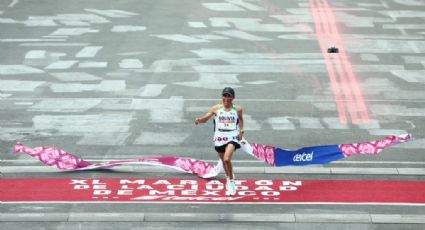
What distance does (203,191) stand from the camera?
18484 millimetres

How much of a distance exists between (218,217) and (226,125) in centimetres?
193

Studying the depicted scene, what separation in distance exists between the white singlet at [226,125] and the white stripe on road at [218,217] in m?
1.65

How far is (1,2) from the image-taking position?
4178 centimetres

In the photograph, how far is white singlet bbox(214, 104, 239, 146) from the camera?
59.5 feet

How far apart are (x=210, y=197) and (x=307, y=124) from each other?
6.43m

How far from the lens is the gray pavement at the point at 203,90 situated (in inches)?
685

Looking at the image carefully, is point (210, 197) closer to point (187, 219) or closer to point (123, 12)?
point (187, 219)

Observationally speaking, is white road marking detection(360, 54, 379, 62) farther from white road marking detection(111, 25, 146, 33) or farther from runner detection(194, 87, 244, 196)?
runner detection(194, 87, 244, 196)

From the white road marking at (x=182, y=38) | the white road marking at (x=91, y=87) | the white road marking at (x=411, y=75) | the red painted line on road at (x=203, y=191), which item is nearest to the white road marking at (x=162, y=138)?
the red painted line on road at (x=203, y=191)

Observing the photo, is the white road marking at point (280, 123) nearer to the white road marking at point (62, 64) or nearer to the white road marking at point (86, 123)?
the white road marking at point (86, 123)

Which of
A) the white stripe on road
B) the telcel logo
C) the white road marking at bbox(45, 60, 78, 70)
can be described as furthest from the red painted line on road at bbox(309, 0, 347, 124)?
the white road marking at bbox(45, 60, 78, 70)

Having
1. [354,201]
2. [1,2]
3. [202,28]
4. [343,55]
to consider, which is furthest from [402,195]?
[1,2]

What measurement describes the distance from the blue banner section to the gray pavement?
0.79 feet

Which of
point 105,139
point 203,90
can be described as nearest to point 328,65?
point 203,90
